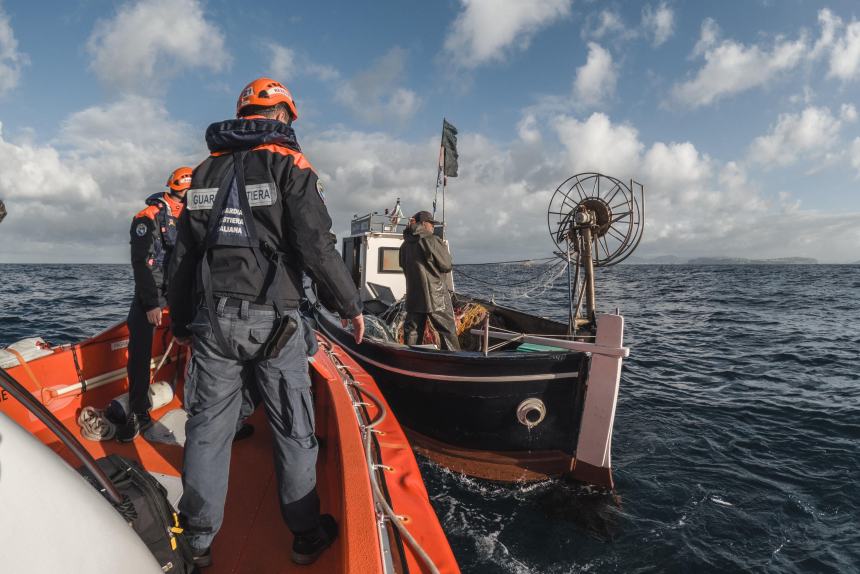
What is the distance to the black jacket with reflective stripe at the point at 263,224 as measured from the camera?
76.9 inches

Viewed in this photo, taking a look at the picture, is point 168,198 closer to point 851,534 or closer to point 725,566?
point 725,566

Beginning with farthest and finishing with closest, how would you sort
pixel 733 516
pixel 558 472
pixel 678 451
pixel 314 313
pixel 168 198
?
pixel 314 313, pixel 678 451, pixel 558 472, pixel 733 516, pixel 168 198

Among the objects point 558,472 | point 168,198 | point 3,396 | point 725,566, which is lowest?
point 725,566

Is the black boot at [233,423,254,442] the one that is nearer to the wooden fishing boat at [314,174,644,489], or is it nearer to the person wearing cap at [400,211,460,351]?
the wooden fishing boat at [314,174,644,489]

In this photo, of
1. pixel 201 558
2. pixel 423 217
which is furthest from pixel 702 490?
pixel 201 558

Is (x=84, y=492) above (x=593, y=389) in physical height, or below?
above

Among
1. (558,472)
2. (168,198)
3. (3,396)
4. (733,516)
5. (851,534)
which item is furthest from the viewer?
(558,472)

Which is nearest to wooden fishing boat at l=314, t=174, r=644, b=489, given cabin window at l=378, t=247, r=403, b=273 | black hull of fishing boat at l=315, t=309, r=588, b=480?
black hull of fishing boat at l=315, t=309, r=588, b=480

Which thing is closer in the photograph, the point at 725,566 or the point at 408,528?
the point at 408,528

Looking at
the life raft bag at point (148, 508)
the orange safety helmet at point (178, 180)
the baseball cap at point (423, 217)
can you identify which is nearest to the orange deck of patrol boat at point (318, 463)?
the life raft bag at point (148, 508)

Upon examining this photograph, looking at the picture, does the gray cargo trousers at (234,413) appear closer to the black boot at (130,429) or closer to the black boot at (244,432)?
the black boot at (244,432)

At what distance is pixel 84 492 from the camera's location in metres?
1.11

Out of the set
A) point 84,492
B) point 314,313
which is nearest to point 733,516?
point 84,492

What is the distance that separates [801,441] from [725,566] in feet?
11.3
